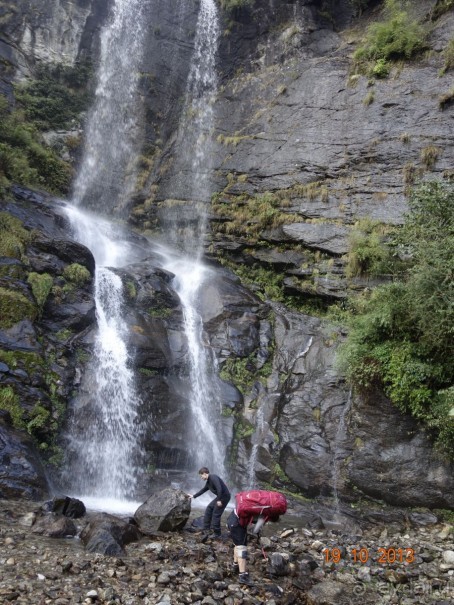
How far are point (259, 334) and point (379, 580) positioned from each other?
778 centimetres

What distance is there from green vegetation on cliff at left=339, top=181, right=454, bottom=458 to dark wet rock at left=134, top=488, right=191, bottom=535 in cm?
437

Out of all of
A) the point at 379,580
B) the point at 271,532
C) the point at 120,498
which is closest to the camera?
the point at 379,580

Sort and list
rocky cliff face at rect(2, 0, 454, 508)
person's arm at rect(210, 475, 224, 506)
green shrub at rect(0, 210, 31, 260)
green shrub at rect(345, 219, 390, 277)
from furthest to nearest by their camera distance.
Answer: green shrub at rect(345, 219, 390, 277)
green shrub at rect(0, 210, 31, 260)
rocky cliff face at rect(2, 0, 454, 508)
person's arm at rect(210, 475, 224, 506)

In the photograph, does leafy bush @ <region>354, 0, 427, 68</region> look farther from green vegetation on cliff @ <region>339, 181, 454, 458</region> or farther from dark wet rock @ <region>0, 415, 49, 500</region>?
dark wet rock @ <region>0, 415, 49, 500</region>

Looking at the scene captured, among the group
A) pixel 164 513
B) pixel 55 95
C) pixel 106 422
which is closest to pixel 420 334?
pixel 164 513

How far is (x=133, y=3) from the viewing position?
23.7 meters

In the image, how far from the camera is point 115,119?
71.5 feet

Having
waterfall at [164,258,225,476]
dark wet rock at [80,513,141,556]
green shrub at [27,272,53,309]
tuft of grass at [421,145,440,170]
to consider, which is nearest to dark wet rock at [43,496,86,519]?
dark wet rock at [80,513,141,556]

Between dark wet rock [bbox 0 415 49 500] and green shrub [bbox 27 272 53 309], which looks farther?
green shrub [bbox 27 272 53 309]

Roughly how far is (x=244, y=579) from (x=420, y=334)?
19.1 ft

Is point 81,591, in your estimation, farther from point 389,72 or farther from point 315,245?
point 389,72

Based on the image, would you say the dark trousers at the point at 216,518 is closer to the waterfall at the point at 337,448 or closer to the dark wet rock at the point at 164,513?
the dark wet rock at the point at 164,513

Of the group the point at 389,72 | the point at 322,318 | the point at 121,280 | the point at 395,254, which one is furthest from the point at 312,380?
the point at 389,72
